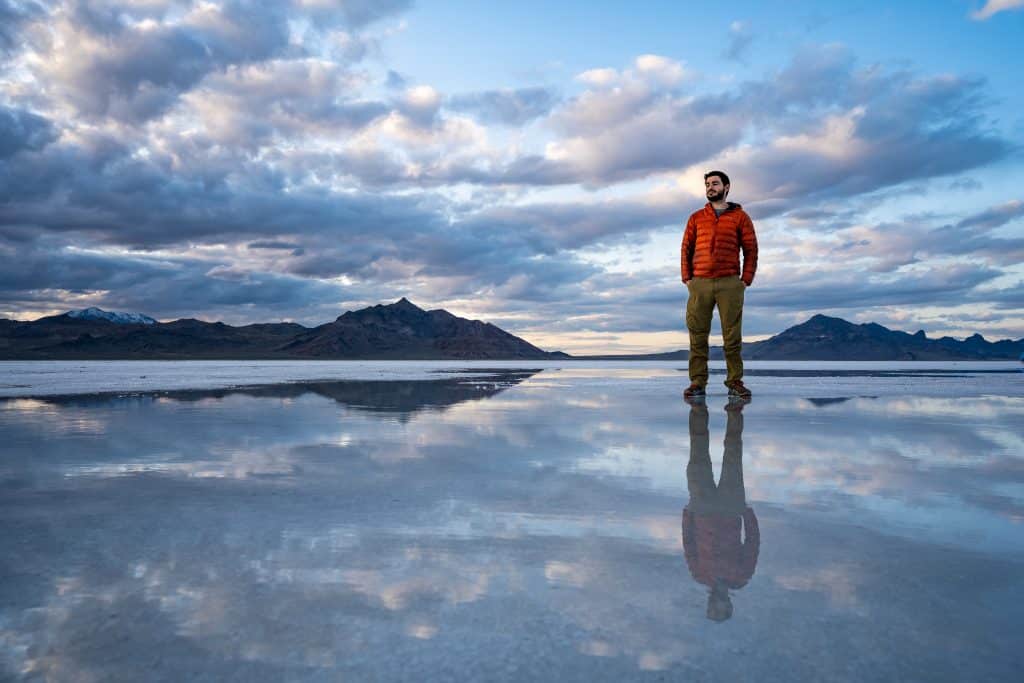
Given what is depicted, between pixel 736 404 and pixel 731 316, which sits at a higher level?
pixel 731 316

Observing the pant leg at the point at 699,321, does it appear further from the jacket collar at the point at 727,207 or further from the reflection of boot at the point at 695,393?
the jacket collar at the point at 727,207

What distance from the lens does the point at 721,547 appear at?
10.00ft

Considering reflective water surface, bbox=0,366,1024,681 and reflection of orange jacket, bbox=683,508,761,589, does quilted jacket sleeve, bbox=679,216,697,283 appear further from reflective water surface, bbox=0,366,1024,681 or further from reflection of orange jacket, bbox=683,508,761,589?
reflection of orange jacket, bbox=683,508,761,589

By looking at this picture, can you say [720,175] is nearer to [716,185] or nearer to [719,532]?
[716,185]

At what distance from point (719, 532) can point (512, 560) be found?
1082mm

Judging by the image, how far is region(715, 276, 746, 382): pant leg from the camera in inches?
451

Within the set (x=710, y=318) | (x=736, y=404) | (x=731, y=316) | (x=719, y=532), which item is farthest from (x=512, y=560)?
(x=710, y=318)

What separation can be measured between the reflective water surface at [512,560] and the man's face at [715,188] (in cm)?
623

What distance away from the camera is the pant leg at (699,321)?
38.2ft

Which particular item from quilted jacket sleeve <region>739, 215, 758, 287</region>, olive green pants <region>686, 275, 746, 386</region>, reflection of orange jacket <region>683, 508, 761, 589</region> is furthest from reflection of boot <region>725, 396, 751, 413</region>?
reflection of orange jacket <region>683, 508, 761, 589</region>

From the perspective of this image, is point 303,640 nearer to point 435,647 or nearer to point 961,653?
point 435,647

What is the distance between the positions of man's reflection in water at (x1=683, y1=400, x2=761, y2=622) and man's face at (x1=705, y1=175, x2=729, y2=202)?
23.3ft

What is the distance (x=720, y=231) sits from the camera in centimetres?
1138

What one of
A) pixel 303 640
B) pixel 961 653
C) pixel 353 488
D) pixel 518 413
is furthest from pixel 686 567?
pixel 518 413
